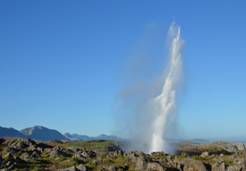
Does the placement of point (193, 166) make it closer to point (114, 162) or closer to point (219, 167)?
point (219, 167)

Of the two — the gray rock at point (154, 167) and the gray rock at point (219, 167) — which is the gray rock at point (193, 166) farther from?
the gray rock at point (154, 167)

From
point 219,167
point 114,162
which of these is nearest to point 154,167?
point 219,167

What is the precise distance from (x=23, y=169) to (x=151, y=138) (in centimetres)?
4641

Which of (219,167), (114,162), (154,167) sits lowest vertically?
(154,167)

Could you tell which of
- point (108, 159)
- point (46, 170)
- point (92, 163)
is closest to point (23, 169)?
point (46, 170)

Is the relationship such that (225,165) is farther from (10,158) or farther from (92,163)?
(10,158)

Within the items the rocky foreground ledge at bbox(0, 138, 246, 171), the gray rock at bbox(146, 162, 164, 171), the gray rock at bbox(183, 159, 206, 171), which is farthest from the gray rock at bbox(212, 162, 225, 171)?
the gray rock at bbox(146, 162, 164, 171)

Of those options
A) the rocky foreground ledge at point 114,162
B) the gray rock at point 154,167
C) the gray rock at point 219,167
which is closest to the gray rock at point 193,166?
the rocky foreground ledge at point 114,162

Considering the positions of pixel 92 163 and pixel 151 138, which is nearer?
pixel 92 163

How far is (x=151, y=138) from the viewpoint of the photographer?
13938cm

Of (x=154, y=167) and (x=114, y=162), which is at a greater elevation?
(x=114, y=162)

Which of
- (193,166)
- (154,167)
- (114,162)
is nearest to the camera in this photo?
(154,167)

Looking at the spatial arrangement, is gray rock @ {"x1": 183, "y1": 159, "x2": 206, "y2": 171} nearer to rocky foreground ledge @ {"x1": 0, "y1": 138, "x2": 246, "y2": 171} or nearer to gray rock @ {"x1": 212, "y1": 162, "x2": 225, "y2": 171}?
rocky foreground ledge @ {"x1": 0, "y1": 138, "x2": 246, "y2": 171}

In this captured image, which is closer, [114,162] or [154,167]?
[154,167]
